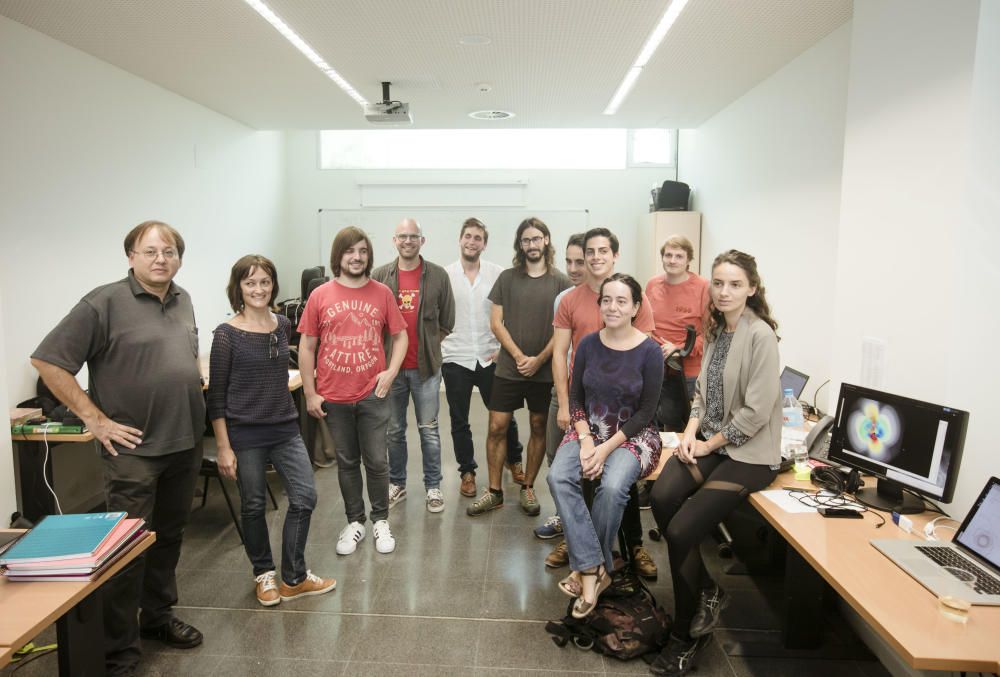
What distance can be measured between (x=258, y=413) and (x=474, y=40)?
91.7 inches

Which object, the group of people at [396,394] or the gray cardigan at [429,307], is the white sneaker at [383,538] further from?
the gray cardigan at [429,307]

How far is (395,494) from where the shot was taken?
12.3ft

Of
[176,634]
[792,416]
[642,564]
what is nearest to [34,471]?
[176,634]

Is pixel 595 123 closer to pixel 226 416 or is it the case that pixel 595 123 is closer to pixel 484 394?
pixel 484 394

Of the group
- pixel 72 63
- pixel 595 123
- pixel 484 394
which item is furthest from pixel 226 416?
pixel 595 123

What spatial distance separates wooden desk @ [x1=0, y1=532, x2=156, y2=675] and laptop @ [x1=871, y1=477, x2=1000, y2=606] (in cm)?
224

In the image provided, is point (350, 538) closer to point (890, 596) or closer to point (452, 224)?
point (890, 596)

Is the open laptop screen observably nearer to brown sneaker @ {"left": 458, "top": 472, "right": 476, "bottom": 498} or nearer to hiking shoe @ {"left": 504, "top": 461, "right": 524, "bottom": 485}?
hiking shoe @ {"left": 504, "top": 461, "right": 524, "bottom": 485}

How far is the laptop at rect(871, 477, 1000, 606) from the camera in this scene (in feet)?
5.46

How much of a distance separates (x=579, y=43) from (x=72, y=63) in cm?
297

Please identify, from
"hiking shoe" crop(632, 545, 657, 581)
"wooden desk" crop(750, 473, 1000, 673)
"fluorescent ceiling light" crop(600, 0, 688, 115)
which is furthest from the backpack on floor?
"fluorescent ceiling light" crop(600, 0, 688, 115)

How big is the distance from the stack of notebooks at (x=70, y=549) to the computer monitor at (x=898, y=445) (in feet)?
8.07

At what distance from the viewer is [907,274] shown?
2.27m

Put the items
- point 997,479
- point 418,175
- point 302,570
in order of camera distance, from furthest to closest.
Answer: point 418,175 → point 302,570 → point 997,479
